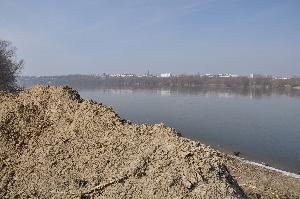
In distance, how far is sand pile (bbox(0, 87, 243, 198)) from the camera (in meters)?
6.47

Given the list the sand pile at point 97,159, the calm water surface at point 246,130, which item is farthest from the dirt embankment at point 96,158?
the calm water surface at point 246,130

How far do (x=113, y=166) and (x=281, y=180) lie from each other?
7.71 meters

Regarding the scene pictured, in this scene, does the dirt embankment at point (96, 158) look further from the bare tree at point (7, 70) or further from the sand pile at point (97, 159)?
the bare tree at point (7, 70)

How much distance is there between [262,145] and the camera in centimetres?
2583

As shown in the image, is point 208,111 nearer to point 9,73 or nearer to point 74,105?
point 9,73

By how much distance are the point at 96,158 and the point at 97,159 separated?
4 centimetres

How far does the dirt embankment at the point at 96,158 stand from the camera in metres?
6.47

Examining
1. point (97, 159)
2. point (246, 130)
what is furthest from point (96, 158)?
point (246, 130)

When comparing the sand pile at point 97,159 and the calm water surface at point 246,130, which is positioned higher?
the sand pile at point 97,159

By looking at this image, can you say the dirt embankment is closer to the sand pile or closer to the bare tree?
the sand pile

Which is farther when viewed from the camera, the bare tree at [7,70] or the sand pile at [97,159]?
the bare tree at [7,70]

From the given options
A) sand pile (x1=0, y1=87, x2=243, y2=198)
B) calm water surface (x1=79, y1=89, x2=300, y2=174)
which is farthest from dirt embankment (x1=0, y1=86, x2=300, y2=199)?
calm water surface (x1=79, y1=89, x2=300, y2=174)

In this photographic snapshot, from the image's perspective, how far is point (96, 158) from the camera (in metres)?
7.25

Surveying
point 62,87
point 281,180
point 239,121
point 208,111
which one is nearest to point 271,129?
point 239,121
